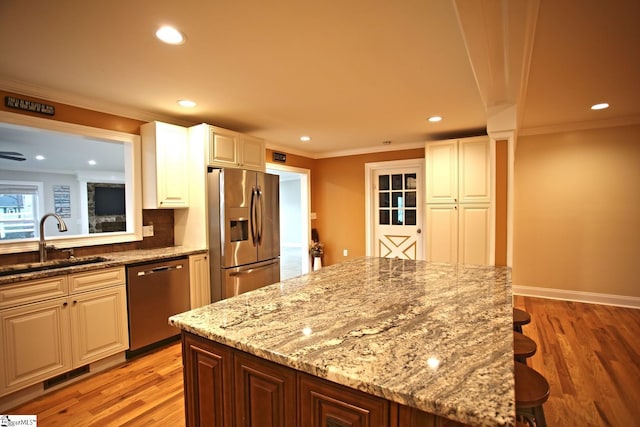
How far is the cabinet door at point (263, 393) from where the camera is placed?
3.41ft

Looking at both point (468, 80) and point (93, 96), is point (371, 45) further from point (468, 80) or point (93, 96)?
point (93, 96)

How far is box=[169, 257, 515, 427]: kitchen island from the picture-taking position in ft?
2.69

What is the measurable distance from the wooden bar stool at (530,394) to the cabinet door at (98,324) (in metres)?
2.79

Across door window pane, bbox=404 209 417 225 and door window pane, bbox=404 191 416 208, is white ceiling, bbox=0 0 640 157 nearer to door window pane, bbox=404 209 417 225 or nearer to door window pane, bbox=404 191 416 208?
door window pane, bbox=404 191 416 208

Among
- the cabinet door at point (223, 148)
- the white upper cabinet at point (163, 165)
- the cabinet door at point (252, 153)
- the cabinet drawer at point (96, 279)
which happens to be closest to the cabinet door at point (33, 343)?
the cabinet drawer at point (96, 279)

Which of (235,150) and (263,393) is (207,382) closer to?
(263,393)

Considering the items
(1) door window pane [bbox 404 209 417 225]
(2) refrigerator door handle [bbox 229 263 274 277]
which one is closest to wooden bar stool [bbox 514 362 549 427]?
(2) refrigerator door handle [bbox 229 263 274 277]

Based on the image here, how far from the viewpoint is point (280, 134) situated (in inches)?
167

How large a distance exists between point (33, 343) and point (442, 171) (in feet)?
14.6

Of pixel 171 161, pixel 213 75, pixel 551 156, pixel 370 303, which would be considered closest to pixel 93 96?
pixel 171 161

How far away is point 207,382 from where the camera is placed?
1261 mm

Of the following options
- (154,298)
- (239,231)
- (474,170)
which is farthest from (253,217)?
(474,170)

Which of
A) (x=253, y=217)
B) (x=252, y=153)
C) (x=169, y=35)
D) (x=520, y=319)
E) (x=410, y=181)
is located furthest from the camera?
(x=410, y=181)

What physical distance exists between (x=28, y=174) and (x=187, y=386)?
466 cm
